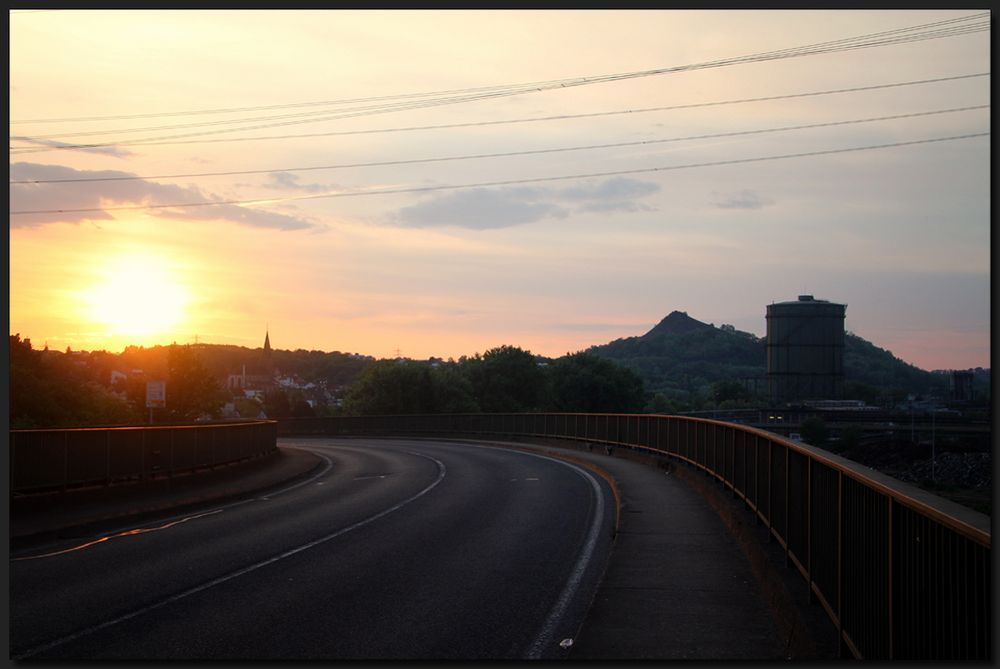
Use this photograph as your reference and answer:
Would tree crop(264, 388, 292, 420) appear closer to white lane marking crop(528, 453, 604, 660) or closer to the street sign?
the street sign

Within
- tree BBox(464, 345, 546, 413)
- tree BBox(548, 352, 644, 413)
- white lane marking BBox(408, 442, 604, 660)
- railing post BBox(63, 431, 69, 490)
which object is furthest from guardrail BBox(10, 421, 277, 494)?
tree BBox(464, 345, 546, 413)

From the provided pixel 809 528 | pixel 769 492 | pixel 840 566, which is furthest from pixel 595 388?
pixel 840 566

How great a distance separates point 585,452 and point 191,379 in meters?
64.6

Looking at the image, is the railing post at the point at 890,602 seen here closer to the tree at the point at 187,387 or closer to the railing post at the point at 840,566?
the railing post at the point at 840,566

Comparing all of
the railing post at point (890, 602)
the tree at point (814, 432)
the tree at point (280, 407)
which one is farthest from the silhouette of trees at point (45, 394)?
the tree at point (280, 407)

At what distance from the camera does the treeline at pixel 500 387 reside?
12256 centimetres

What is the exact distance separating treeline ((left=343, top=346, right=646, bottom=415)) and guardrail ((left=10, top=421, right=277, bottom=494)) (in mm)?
94446

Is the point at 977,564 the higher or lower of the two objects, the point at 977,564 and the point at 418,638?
the higher

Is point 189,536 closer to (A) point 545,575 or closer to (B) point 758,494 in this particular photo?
(A) point 545,575

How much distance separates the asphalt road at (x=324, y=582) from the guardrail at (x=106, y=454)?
1987mm

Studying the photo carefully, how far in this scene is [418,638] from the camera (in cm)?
893

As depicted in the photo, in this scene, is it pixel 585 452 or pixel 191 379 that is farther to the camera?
pixel 191 379

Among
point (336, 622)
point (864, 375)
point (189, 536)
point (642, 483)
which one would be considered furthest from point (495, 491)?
point (864, 375)

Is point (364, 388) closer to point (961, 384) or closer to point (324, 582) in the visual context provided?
point (961, 384)
